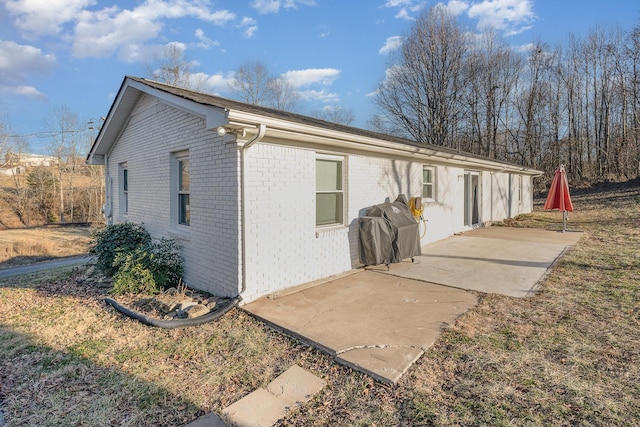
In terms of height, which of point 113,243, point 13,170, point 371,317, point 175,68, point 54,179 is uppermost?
point 175,68

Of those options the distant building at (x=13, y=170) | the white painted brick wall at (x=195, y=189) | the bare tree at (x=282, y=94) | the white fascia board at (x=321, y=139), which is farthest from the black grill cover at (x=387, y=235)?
the distant building at (x=13, y=170)

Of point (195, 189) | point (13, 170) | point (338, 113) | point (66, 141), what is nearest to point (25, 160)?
point (13, 170)

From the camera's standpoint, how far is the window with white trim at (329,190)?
19.5 ft

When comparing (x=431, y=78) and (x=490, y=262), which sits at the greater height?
(x=431, y=78)

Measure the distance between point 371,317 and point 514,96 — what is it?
30.6m

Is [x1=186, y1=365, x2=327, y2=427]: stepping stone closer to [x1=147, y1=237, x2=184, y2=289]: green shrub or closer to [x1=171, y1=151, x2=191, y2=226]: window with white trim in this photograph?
[x1=147, y1=237, x2=184, y2=289]: green shrub

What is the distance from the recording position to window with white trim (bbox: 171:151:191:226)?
615 cm

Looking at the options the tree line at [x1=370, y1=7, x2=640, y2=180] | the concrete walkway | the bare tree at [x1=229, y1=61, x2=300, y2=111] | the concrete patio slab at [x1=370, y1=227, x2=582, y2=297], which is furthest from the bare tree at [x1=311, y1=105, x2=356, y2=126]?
the concrete walkway

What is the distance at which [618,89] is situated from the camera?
25406 millimetres

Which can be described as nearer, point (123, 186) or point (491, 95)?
point (123, 186)

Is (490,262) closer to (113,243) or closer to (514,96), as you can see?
(113,243)

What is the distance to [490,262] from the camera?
7.06m

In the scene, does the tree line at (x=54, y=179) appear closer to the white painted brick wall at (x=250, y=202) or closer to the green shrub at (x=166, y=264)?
the white painted brick wall at (x=250, y=202)

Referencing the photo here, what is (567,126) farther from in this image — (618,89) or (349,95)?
(349,95)
